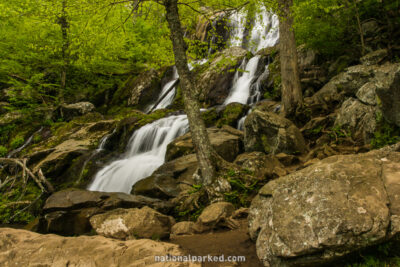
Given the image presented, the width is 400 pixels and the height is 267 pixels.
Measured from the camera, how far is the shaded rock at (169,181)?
22.8 feet

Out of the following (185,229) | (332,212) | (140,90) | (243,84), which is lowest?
(185,229)

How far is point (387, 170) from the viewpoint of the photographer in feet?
8.41

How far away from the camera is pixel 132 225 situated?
13.2 feet

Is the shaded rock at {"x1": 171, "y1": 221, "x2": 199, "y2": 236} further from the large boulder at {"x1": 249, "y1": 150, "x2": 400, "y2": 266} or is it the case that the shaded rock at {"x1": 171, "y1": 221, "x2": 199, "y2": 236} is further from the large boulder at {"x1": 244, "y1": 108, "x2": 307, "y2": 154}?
the large boulder at {"x1": 244, "y1": 108, "x2": 307, "y2": 154}

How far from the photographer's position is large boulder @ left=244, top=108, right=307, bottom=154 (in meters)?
6.88

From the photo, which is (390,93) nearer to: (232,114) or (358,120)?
(358,120)

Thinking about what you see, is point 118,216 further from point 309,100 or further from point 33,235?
point 309,100

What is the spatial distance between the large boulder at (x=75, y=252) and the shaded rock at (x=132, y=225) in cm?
73

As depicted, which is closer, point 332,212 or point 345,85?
point 332,212

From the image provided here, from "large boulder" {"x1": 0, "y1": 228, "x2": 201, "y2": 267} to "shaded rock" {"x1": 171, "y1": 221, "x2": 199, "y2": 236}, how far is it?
3.83 ft

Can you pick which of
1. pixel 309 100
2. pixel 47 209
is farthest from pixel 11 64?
pixel 309 100

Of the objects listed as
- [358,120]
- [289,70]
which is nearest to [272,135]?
[358,120]

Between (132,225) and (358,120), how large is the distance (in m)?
5.98

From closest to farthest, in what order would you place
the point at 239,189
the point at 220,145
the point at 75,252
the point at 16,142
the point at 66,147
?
the point at 75,252, the point at 239,189, the point at 220,145, the point at 66,147, the point at 16,142
